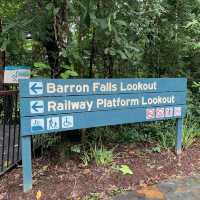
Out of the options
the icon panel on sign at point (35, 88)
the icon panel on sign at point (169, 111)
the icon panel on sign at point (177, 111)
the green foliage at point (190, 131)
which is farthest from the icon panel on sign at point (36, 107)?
the green foliage at point (190, 131)

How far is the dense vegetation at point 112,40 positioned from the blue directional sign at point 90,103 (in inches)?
13.6

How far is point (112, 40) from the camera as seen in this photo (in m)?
4.29

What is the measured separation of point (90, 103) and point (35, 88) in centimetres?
69

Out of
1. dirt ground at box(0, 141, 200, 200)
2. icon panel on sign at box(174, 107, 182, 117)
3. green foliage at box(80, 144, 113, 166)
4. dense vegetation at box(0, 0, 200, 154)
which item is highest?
dense vegetation at box(0, 0, 200, 154)

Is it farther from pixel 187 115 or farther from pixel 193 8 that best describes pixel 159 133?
pixel 193 8

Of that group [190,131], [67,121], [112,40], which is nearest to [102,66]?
[112,40]

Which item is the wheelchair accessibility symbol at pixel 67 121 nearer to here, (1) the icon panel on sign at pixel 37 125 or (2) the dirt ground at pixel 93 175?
(1) the icon panel on sign at pixel 37 125

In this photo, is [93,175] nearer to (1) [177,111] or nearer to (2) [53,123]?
Result: (2) [53,123]

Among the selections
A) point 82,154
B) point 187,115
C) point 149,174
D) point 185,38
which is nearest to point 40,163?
point 82,154

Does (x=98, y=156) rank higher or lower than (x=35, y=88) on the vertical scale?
lower

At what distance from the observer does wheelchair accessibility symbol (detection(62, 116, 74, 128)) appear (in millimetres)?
3742

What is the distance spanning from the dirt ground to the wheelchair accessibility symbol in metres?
0.63

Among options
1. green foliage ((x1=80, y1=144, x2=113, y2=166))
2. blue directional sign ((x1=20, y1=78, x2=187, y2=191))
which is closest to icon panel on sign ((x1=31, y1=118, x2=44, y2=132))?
blue directional sign ((x1=20, y1=78, x2=187, y2=191))

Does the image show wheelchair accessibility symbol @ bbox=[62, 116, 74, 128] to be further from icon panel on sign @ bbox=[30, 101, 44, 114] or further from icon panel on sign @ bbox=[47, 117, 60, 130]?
icon panel on sign @ bbox=[30, 101, 44, 114]
